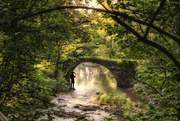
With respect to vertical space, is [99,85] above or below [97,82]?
below

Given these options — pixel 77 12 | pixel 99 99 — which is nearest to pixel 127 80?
pixel 99 99

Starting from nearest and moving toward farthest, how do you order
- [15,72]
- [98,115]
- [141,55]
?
[15,72] < [141,55] < [98,115]

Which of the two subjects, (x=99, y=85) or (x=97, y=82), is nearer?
(x=99, y=85)

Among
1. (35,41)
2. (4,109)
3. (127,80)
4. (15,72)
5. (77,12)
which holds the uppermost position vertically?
(77,12)

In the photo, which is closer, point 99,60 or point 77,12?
point 77,12

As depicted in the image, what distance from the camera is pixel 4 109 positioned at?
10.7 feet

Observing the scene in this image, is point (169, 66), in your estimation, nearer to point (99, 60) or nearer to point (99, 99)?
point (99, 99)

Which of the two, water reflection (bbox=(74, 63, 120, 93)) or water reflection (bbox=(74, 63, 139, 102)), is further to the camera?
water reflection (bbox=(74, 63, 120, 93))

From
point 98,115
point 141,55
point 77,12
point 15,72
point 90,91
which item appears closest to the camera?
point 15,72

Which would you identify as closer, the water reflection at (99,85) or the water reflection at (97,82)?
the water reflection at (99,85)

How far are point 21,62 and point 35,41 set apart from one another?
0.59 m

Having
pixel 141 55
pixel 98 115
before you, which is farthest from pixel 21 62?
pixel 98 115

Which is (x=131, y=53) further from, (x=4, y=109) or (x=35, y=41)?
(x=4, y=109)

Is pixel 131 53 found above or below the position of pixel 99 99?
above
